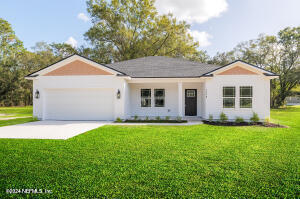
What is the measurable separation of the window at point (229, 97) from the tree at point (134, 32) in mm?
16267

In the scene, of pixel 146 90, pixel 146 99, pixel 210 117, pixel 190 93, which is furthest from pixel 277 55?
pixel 146 99

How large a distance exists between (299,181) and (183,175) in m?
2.23

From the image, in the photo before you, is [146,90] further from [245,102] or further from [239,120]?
[245,102]

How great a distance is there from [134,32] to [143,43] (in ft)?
9.50

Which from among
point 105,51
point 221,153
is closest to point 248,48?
point 105,51

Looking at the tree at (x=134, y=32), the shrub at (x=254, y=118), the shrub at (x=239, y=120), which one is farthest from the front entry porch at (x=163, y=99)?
the tree at (x=134, y=32)

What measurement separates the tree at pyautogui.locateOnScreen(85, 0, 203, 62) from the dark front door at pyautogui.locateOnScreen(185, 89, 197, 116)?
14072 millimetres

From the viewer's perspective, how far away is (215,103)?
1035cm

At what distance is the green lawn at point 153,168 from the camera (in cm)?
273

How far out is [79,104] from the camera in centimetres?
1114

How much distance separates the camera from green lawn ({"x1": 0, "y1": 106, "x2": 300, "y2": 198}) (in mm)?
2727

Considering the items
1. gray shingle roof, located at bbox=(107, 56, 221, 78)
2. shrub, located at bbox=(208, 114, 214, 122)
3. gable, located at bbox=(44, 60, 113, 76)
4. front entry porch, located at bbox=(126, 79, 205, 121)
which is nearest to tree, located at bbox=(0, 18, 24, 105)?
gable, located at bbox=(44, 60, 113, 76)

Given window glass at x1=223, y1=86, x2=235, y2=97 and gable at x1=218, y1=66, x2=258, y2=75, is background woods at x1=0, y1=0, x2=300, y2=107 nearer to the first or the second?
gable at x1=218, y1=66, x2=258, y2=75

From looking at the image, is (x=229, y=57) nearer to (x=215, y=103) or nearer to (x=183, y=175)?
(x=215, y=103)
